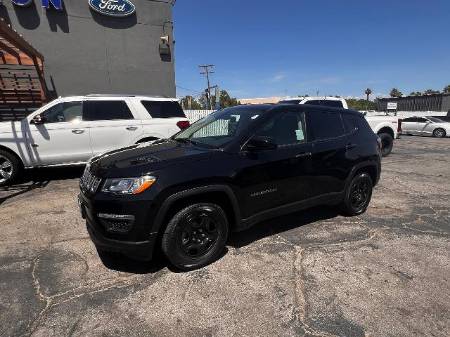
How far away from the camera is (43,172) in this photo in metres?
8.09

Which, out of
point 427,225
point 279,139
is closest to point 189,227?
point 279,139

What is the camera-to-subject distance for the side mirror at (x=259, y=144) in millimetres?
3520

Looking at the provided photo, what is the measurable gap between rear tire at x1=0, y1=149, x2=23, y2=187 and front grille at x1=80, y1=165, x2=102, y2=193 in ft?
13.1

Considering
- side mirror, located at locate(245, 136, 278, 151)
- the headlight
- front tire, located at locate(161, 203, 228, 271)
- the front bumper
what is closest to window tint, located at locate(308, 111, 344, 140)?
side mirror, located at locate(245, 136, 278, 151)

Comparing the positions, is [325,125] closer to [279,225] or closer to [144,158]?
[279,225]

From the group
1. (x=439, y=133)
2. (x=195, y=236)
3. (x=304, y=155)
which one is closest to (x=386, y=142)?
(x=304, y=155)

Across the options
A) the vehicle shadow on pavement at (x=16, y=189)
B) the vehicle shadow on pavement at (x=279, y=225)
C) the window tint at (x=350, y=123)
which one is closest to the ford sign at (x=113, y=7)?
the vehicle shadow on pavement at (x=16, y=189)

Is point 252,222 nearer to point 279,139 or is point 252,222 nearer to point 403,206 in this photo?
point 279,139

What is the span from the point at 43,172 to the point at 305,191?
6665 mm

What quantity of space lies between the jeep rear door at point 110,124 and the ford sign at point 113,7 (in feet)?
22.2

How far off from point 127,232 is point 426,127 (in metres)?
25.3

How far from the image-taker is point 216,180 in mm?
3332

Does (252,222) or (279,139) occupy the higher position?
(279,139)

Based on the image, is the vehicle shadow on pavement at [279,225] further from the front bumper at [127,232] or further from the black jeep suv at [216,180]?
the front bumper at [127,232]
